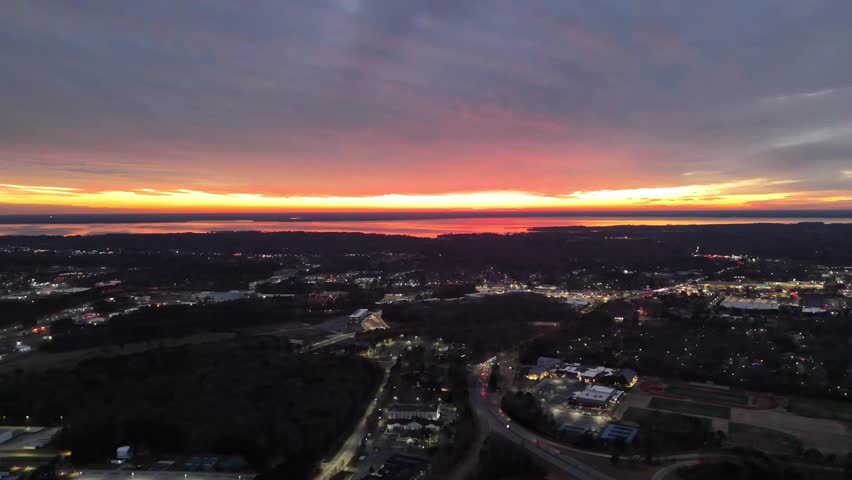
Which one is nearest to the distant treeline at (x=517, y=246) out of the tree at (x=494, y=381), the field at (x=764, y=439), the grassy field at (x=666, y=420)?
the tree at (x=494, y=381)

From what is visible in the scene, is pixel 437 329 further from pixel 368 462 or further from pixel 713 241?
pixel 713 241

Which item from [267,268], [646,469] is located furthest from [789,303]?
[267,268]

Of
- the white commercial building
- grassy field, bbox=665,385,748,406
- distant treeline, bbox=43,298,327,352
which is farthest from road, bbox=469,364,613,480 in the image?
distant treeline, bbox=43,298,327,352

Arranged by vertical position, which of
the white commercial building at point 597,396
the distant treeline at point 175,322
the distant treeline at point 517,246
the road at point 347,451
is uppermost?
the distant treeline at point 517,246

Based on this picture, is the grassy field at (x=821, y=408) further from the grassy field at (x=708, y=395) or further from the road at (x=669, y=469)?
the road at (x=669, y=469)

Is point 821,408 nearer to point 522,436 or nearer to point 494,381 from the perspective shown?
point 522,436

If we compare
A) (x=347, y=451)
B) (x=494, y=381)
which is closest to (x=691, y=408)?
(x=494, y=381)

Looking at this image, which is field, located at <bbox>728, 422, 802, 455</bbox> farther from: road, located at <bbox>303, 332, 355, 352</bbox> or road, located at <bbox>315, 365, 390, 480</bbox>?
road, located at <bbox>303, 332, 355, 352</bbox>
